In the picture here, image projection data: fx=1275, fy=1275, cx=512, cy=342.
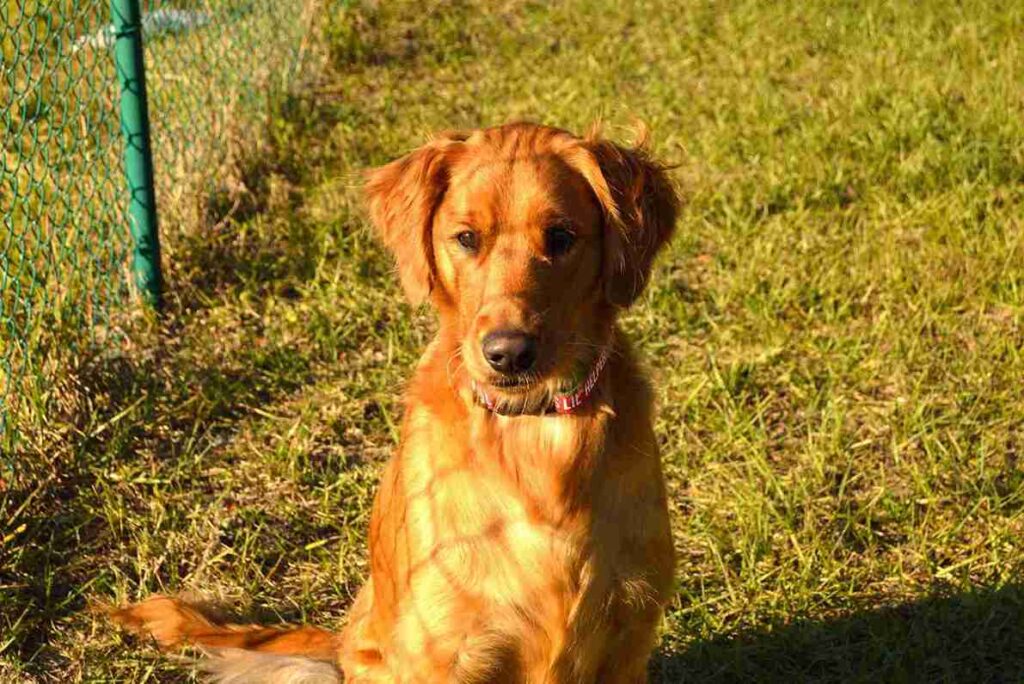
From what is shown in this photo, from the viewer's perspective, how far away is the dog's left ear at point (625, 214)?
274cm

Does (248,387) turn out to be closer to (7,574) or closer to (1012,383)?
(7,574)

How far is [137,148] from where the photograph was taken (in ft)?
14.6

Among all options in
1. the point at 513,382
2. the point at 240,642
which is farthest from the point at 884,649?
the point at 240,642

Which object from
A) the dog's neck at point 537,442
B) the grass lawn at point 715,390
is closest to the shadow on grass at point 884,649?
the grass lawn at point 715,390

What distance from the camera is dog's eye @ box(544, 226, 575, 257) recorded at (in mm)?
2730

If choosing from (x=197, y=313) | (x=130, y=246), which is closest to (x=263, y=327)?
(x=197, y=313)

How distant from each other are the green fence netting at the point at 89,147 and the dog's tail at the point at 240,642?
0.78m

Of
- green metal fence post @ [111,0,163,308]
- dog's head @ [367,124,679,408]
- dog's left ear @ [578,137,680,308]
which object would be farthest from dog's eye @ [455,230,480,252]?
green metal fence post @ [111,0,163,308]

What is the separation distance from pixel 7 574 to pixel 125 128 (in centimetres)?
171

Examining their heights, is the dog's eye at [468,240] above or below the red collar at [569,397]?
above

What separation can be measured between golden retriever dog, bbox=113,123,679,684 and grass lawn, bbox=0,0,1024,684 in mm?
716

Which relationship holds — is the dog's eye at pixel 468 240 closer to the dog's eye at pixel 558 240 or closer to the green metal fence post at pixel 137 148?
the dog's eye at pixel 558 240

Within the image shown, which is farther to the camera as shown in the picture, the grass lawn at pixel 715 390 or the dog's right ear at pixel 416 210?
the grass lawn at pixel 715 390

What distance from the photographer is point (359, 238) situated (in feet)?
16.3
